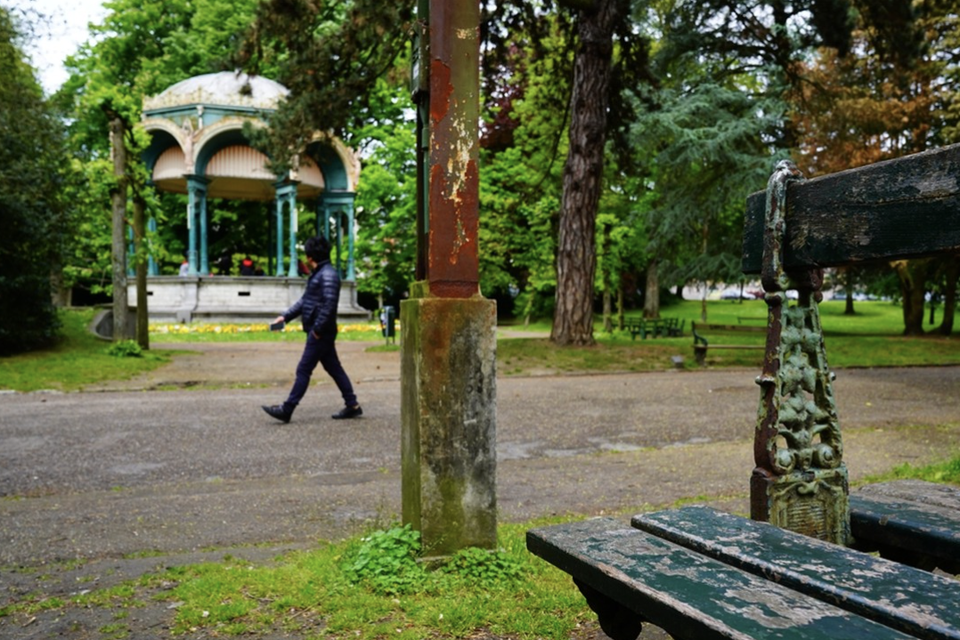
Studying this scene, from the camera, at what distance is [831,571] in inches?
76.7

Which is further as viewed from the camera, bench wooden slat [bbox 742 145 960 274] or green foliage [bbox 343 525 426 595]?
green foliage [bbox 343 525 426 595]

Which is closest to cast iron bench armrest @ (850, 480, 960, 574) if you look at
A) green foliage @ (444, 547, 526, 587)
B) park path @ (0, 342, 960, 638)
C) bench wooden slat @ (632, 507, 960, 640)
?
bench wooden slat @ (632, 507, 960, 640)

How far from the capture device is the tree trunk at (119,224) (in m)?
16.5

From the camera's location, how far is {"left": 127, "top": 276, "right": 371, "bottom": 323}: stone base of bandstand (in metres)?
28.9

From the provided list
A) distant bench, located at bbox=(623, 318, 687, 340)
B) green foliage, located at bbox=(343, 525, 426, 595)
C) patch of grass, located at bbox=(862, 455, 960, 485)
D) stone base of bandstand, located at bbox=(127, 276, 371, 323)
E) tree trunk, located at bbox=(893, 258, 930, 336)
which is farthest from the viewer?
stone base of bandstand, located at bbox=(127, 276, 371, 323)

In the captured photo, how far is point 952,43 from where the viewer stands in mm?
19781

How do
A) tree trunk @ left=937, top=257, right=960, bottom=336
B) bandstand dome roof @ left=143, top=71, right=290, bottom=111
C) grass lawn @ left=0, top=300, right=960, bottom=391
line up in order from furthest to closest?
bandstand dome roof @ left=143, top=71, right=290, bottom=111
tree trunk @ left=937, top=257, right=960, bottom=336
grass lawn @ left=0, top=300, right=960, bottom=391

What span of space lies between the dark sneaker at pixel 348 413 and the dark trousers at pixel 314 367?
6 centimetres

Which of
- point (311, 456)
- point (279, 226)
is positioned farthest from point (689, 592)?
point (279, 226)

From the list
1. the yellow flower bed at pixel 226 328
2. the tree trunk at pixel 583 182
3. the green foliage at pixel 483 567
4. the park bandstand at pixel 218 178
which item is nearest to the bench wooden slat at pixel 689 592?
the green foliage at pixel 483 567

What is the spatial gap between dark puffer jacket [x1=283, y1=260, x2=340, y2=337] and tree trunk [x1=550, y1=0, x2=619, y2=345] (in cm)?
736

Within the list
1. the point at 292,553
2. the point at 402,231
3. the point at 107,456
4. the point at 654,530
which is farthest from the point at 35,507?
the point at 402,231

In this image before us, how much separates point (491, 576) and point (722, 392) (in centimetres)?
846

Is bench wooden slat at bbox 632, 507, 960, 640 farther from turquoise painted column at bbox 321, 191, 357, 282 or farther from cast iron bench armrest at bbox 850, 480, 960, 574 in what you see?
turquoise painted column at bbox 321, 191, 357, 282
